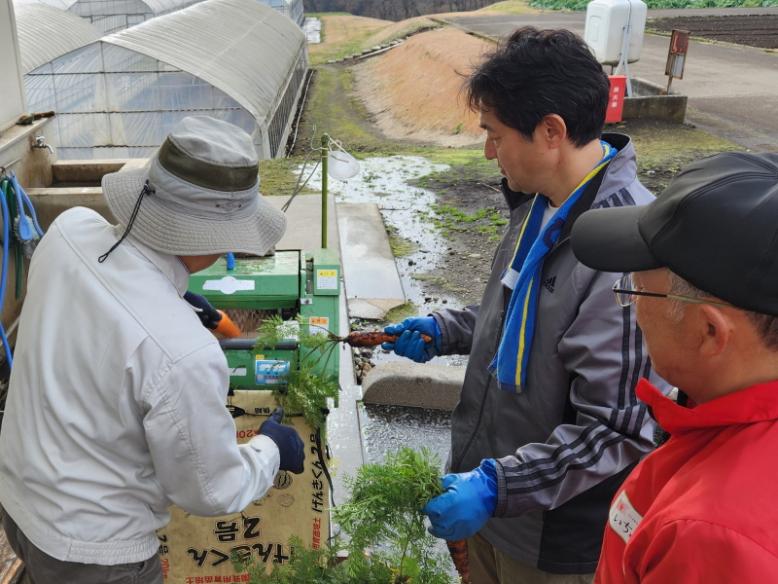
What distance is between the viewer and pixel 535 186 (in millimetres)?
2229

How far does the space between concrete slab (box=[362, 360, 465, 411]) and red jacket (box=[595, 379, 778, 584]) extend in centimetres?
337

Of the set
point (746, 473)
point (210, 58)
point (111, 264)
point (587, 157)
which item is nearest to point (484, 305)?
point (587, 157)

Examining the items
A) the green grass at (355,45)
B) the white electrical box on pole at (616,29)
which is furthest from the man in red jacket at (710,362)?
the green grass at (355,45)

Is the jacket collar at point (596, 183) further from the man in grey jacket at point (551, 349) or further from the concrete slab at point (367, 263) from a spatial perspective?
the concrete slab at point (367, 263)

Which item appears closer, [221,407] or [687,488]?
[687,488]

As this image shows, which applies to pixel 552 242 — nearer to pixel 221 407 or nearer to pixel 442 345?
pixel 442 345

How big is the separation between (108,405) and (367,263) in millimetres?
5256

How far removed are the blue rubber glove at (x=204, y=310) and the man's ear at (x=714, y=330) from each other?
195 cm

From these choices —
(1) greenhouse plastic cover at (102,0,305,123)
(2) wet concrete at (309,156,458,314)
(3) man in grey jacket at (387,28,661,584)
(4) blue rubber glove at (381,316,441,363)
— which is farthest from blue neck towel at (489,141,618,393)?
(1) greenhouse plastic cover at (102,0,305,123)

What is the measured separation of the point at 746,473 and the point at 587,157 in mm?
1228

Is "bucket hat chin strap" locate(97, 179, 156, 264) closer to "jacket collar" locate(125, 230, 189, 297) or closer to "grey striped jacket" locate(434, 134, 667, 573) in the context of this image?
"jacket collar" locate(125, 230, 189, 297)

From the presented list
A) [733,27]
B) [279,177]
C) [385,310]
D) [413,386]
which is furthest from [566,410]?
[733,27]

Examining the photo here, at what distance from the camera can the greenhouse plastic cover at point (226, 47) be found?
13.7m

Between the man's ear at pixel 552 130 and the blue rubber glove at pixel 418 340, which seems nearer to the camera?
the man's ear at pixel 552 130
